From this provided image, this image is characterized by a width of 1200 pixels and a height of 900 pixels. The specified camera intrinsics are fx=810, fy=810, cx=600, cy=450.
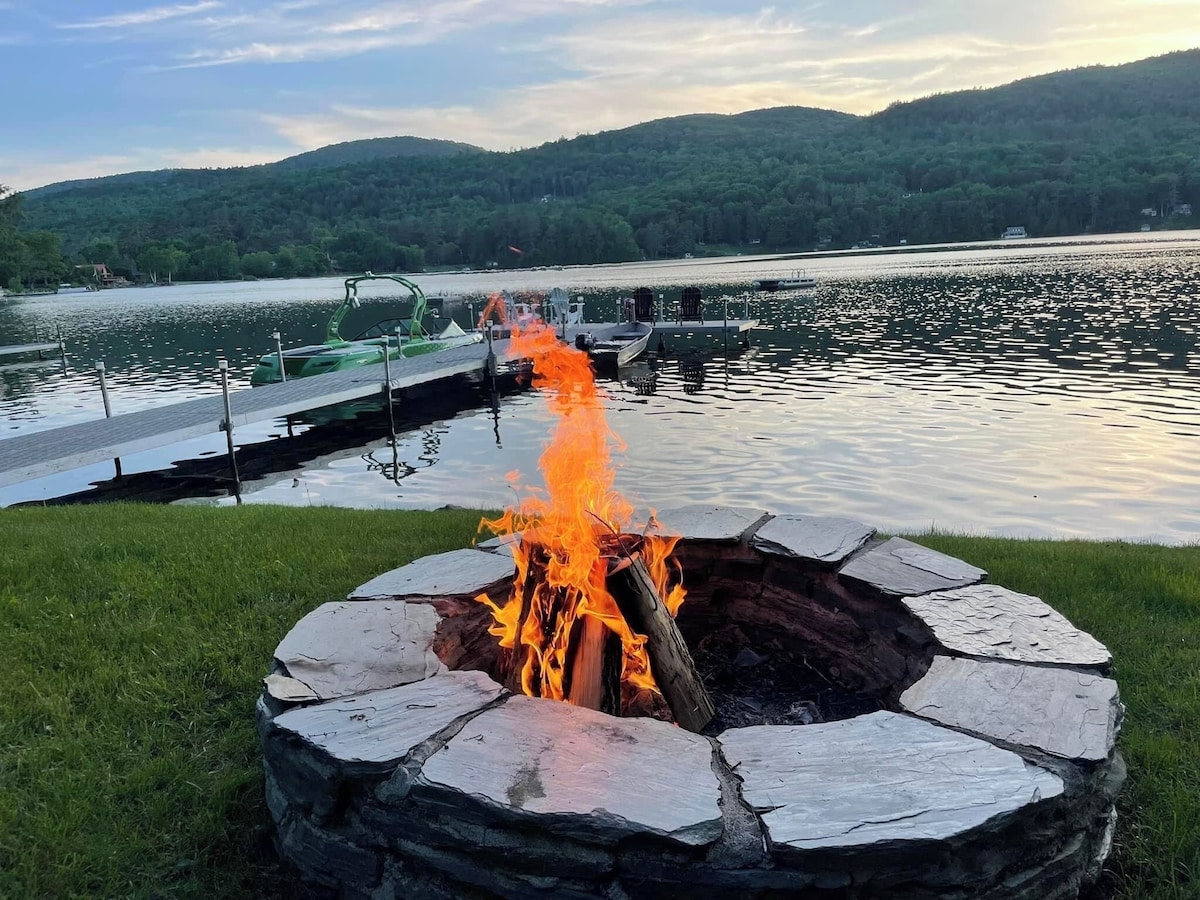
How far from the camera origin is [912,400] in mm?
19766

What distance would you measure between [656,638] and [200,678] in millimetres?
2509

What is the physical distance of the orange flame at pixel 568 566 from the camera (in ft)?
12.9

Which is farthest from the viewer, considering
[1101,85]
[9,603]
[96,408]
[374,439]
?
[1101,85]

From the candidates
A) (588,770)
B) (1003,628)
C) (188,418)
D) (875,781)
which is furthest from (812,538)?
(188,418)

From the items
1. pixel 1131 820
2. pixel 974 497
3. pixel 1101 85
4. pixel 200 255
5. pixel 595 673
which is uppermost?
pixel 1101 85

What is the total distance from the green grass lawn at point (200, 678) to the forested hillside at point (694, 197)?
340 ft

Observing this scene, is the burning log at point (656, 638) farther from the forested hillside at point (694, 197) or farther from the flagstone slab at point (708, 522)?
the forested hillside at point (694, 197)

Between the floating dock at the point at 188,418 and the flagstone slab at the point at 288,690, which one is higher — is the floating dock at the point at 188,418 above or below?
below

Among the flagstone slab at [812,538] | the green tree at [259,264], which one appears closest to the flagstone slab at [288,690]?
the flagstone slab at [812,538]

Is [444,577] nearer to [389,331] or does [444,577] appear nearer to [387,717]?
[387,717]

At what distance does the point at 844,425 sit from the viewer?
57.3ft

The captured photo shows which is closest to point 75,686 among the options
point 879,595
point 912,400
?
point 879,595

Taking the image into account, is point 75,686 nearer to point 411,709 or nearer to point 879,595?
point 411,709

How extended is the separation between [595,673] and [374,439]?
1610 cm
